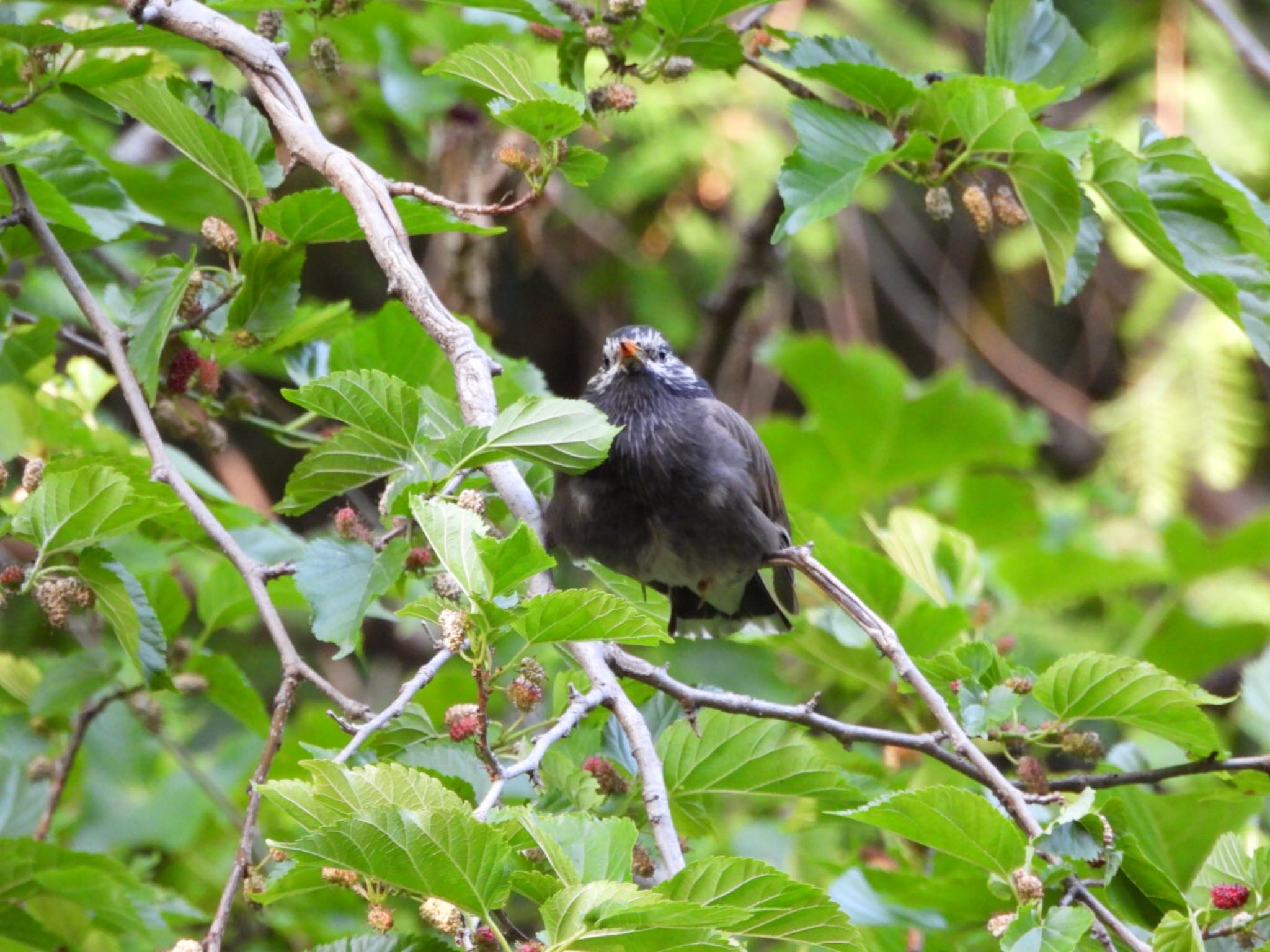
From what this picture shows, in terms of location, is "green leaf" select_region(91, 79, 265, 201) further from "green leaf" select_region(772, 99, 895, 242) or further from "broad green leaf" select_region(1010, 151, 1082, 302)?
"broad green leaf" select_region(1010, 151, 1082, 302)

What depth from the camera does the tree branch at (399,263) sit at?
6.66ft

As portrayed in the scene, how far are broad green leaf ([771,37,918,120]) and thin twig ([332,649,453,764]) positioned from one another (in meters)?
1.44

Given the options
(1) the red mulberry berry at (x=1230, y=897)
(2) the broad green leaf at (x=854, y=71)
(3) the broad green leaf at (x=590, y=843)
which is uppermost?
(2) the broad green leaf at (x=854, y=71)

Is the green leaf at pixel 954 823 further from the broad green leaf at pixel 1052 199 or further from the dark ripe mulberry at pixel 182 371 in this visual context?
the dark ripe mulberry at pixel 182 371

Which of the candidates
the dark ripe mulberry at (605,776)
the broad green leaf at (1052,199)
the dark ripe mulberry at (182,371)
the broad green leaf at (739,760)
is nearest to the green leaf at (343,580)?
the dark ripe mulberry at (605,776)

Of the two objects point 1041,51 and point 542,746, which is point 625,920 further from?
point 1041,51

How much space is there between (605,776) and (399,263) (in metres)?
0.96

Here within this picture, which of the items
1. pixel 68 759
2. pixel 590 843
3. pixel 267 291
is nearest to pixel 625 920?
pixel 590 843

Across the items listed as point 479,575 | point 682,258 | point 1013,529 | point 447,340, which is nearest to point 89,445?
point 447,340

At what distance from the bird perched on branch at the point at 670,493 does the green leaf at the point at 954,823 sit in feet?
4.23

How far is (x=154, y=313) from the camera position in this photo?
2.57m

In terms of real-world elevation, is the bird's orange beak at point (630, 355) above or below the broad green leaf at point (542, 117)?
below

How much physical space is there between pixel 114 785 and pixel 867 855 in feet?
7.58

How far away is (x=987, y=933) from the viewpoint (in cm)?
279
